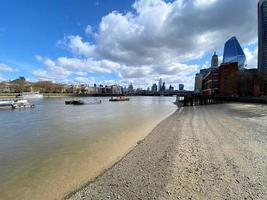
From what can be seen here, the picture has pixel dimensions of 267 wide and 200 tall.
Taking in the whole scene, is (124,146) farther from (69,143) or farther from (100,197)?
(100,197)

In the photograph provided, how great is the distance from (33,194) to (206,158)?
6942 millimetres

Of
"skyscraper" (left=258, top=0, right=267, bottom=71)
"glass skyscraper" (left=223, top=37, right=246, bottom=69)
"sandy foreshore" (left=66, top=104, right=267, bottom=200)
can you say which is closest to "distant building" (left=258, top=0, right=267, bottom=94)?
"skyscraper" (left=258, top=0, right=267, bottom=71)

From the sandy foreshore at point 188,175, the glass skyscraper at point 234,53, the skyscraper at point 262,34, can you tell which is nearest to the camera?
the sandy foreshore at point 188,175

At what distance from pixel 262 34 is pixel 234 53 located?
3975cm

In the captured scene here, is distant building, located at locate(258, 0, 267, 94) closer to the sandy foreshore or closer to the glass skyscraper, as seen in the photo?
the glass skyscraper

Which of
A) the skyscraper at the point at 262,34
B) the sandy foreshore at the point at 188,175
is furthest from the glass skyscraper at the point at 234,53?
the sandy foreshore at the point at 188,175

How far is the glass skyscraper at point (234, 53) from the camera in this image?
446 feet

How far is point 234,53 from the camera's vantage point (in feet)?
457

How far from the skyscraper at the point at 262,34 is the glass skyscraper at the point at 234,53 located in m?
29.0

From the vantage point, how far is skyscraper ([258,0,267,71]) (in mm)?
96875

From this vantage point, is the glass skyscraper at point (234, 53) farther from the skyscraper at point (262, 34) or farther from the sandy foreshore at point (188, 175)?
the sandy foreshore at point (188, 175)

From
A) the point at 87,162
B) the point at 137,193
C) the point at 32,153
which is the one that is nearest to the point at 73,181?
the point at 87,162

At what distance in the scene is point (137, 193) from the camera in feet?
20.9

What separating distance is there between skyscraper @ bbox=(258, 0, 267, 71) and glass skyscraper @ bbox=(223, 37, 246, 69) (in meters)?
29.0
